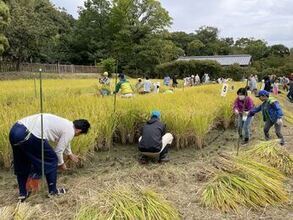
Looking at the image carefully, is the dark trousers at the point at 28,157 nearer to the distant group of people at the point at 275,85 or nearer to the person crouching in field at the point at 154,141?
the person crouching in field at the point at 154,141

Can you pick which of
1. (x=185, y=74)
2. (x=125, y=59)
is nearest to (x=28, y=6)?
(x=125, y=59)

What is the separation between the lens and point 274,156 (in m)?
5.55

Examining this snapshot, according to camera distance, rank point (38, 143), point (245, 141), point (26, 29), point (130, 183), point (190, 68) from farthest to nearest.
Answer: point (190, 68), point (26, 29), point (245, 141), point (130, 183), point (38, 143)

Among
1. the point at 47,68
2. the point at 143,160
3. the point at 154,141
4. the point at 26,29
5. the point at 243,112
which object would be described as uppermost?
the point at 26,29

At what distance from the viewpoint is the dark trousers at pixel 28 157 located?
12.7 ft

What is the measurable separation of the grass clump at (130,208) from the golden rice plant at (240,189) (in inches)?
21.7

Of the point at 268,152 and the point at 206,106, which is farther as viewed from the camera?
the point at 206,106

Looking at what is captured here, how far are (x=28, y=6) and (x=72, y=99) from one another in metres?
24.7

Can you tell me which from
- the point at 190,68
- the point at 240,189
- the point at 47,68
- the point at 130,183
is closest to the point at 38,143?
the point at 130,183

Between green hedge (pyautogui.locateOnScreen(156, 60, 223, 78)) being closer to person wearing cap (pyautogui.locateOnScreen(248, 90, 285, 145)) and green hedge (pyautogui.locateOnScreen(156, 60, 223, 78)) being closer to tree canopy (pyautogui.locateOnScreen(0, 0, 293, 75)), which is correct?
tree canopy (pyautogui.locateOnScreen(0, 0, 293, 75))

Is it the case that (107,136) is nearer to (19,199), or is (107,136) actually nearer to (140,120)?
(140,120)

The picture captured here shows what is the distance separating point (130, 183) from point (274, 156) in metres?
2.30

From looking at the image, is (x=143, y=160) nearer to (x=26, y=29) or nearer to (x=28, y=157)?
(x=28, y=157)

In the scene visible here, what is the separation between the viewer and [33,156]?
13.1 ft
